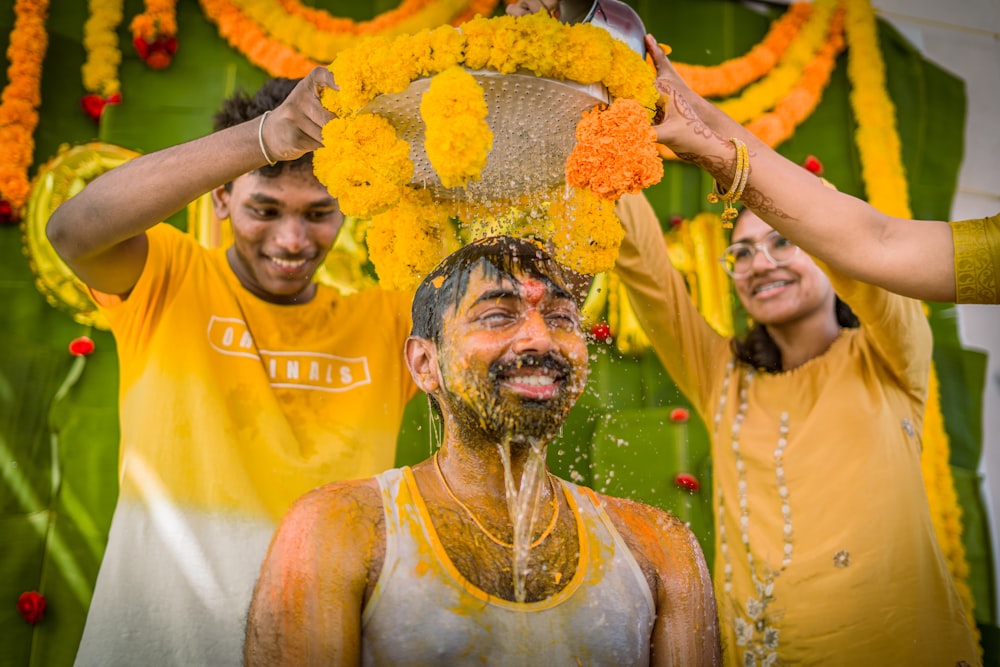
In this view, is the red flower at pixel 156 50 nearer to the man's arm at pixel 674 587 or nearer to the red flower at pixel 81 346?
the red flower at pixel 81 346

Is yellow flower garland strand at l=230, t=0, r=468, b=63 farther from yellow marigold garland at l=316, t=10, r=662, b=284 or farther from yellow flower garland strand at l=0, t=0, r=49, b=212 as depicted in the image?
yellow marigold garland at l=316, t=10, r=662, b=284

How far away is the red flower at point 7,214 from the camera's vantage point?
339 centimetres

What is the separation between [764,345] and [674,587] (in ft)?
4.48

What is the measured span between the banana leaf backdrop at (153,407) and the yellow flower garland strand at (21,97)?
5cm

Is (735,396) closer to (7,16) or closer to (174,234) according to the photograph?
(174,234)

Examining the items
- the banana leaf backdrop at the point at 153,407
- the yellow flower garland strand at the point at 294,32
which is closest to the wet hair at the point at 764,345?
the banana leaf backdrop at the point at 153,407

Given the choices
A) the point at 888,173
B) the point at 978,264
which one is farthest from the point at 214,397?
the point at 888,173

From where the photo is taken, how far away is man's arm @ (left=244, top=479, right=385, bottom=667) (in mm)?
2009

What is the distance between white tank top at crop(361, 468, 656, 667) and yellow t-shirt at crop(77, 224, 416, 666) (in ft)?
2.22

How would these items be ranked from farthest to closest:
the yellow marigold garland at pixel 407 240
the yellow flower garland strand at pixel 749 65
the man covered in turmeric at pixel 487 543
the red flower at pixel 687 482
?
the yellow flower garland strand at pixel 749 65 → the red flower at pixel 687 482 → the yellow marigold garland at pixel 407 240 → the man covered in turmeric at pixel 487 543

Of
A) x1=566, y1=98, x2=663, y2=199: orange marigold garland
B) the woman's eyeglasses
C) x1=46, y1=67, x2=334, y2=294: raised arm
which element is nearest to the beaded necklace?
the woman's eyeglasses

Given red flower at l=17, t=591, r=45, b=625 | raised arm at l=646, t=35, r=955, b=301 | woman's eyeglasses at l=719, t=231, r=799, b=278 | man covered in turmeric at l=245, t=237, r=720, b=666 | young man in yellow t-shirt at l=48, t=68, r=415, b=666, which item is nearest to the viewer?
man covered in turmeric at l=245, t=237, r=720, b=666

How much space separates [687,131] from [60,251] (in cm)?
173

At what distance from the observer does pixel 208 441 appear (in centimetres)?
284
